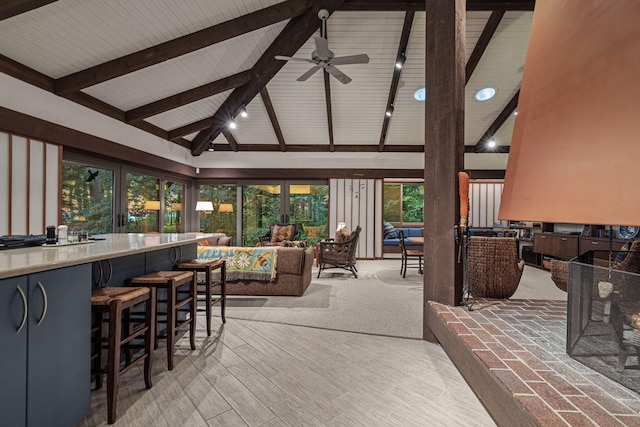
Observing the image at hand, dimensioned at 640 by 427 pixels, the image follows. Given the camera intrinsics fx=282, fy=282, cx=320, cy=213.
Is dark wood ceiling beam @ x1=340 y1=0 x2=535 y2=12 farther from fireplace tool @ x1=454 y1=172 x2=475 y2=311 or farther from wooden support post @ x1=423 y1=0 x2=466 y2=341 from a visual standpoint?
fireplace tool @ x1=454 y1=172 x2=475 y2=311

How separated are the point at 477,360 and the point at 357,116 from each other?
615cm

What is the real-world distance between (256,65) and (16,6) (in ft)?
9.86

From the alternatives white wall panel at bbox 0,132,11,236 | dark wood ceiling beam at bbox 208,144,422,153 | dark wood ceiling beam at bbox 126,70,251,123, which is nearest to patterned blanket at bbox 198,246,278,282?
white wall panel at bbox 0,132,11,236

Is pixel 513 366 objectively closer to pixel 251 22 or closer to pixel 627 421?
pixel 627 421

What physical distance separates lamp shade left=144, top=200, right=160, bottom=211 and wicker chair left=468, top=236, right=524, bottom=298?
6.14m

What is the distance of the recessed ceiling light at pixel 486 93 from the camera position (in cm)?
591

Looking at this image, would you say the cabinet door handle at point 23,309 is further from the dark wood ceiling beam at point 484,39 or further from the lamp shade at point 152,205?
the dark wood ceiling beam at point 484,39

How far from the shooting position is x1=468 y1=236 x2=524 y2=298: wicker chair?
239cm

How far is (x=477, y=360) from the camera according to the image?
1305 millimetres

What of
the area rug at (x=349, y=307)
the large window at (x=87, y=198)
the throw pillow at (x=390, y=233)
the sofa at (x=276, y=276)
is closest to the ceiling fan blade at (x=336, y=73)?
the sofa at (x=276, y=276)


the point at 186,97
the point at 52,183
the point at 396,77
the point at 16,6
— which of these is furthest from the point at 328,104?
the point at 52,183

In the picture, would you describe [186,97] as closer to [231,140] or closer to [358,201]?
[231,140]

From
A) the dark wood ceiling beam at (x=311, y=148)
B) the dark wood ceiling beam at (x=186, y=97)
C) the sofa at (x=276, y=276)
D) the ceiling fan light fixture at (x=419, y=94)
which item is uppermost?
the ceiling fan light fixture at (x=419, y=94)

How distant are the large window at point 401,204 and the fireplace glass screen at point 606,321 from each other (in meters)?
8.60
